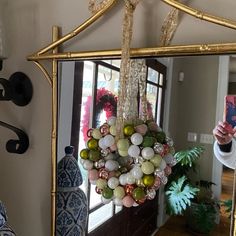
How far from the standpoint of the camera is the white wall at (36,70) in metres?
0.67

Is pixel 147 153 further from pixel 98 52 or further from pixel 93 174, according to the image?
pixel 98 52

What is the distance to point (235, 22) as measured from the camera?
524 millimetres

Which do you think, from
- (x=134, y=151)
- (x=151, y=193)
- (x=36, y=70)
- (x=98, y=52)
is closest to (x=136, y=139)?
(x=134, y=151)

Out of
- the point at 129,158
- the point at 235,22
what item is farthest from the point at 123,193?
the point at 235,22

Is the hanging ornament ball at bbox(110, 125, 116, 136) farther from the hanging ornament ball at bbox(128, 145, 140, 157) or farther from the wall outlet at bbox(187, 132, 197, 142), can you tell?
the wall outlet at bbox(187, 132, 197, 142)

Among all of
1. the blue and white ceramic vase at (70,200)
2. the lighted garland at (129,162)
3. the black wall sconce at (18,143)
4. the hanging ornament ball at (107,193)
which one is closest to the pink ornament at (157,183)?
the lighted garland at (129,162)

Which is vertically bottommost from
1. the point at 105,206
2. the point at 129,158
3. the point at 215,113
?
the point at 105,206

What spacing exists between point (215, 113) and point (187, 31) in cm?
19

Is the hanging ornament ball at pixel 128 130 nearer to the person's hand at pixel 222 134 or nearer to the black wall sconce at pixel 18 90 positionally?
the person's hand at pixel 222 134

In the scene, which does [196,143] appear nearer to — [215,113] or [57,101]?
[215,113]

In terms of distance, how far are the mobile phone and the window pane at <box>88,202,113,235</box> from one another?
339mm

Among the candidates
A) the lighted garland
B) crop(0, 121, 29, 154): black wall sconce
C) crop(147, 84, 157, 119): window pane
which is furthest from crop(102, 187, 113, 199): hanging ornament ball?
crop(0, 121, 29, 154): black wall sconce

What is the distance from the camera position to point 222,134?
22.5 inches

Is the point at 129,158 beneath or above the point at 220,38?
beneath
